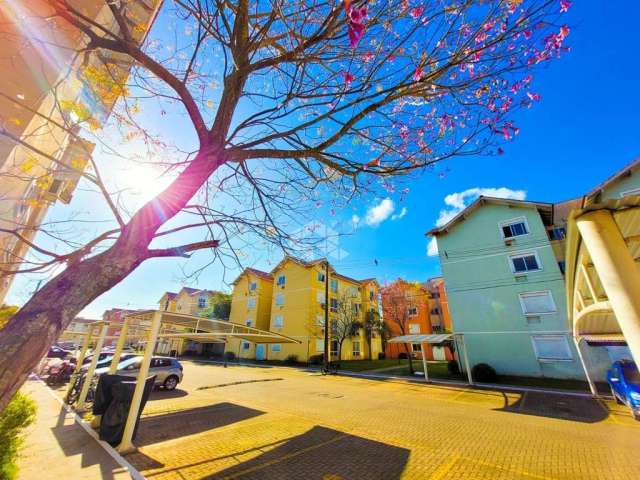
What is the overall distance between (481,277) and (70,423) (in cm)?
2195

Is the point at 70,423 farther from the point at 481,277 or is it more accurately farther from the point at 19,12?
the point at 481,277

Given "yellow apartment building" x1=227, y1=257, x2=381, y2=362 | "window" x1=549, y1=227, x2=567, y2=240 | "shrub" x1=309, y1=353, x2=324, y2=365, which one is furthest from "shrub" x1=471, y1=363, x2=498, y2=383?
"yellow apartment building" x1=227, y1=257, x2=381, y2=362

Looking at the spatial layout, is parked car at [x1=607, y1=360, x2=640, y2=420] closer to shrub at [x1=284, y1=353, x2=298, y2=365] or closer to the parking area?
the parking area

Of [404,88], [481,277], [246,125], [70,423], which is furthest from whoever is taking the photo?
[481,277]

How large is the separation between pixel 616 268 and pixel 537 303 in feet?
62.4

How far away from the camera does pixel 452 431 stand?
7.31m

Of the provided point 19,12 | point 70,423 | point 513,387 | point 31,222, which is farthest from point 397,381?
point 19,12

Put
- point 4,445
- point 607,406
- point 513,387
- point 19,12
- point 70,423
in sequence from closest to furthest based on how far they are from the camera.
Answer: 1. point 19,12
2. point 4,445
3. point 70,423
4. point 607,406
5. point 513,387

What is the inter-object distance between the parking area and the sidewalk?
0.58 m

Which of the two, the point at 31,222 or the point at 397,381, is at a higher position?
the point at 31,222

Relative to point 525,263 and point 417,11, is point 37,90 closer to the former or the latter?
point 417,11

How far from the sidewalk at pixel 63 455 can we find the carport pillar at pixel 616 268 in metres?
7.10

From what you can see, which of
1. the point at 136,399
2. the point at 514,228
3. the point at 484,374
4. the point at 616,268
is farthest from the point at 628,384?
the point at 136,399

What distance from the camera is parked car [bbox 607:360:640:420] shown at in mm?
8352
